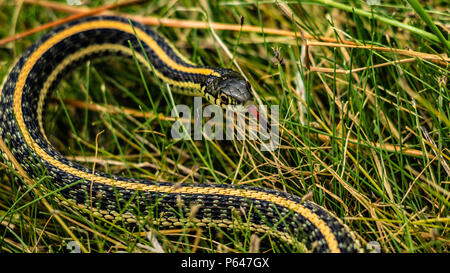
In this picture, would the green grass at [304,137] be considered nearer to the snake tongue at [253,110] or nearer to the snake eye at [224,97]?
the snake tongue at [253,110]

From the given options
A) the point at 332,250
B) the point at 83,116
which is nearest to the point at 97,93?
the point at 83,116

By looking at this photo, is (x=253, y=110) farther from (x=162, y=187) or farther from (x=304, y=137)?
(x=162, y=187)

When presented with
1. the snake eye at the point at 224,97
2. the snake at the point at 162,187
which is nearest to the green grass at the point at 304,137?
the snake at the point at 162,187

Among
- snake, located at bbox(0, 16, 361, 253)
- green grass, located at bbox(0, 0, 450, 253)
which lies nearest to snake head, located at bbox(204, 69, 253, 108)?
snake, located at bbox(0, 16, 361, 253)

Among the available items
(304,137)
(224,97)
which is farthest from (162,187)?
(304,137)

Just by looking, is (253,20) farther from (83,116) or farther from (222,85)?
(83,116)

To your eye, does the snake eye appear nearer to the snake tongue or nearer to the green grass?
the snake tongue

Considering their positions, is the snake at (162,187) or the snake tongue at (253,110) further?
the snake tongue at (253,110)
